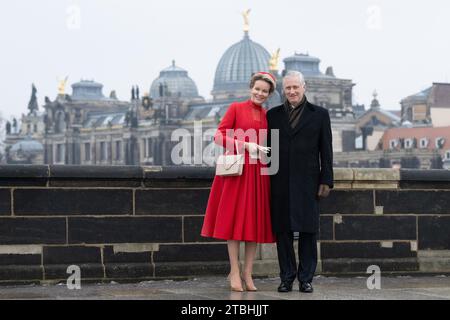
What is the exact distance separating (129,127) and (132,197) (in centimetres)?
12908

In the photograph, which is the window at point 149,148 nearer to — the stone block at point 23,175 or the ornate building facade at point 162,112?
the ornate building facade at point 162,112

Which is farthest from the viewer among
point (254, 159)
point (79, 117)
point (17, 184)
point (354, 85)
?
point (79, 117)

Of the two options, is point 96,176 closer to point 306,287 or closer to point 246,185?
point 246,185

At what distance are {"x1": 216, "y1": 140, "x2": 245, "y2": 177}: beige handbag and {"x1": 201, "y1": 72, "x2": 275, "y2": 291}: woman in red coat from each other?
47 millimetres

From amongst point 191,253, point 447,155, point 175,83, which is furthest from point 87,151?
point 191,253

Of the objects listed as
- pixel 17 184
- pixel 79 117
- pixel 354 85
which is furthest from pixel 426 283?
pixel 79 117

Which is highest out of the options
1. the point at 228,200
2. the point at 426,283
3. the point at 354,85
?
the point at 354,85

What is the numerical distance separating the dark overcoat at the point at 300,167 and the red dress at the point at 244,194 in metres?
0.07

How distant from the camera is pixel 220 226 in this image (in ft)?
27.6

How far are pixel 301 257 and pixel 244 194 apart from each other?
1.83ft

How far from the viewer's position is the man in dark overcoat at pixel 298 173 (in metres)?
8.34

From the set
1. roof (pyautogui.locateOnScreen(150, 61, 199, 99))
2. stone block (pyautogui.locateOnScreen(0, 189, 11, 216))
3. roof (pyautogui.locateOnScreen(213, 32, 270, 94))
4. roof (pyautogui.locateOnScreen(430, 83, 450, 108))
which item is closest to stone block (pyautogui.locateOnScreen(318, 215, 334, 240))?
stone block (pyautogui.locateOnScreen(0, 189, 11, 216))

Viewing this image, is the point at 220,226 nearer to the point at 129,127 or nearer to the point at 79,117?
the point at 129,127

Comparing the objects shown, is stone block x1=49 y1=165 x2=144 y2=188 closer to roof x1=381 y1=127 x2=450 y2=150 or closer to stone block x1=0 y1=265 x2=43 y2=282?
stone block x1=0 y1=265 x2=43 y2=282
